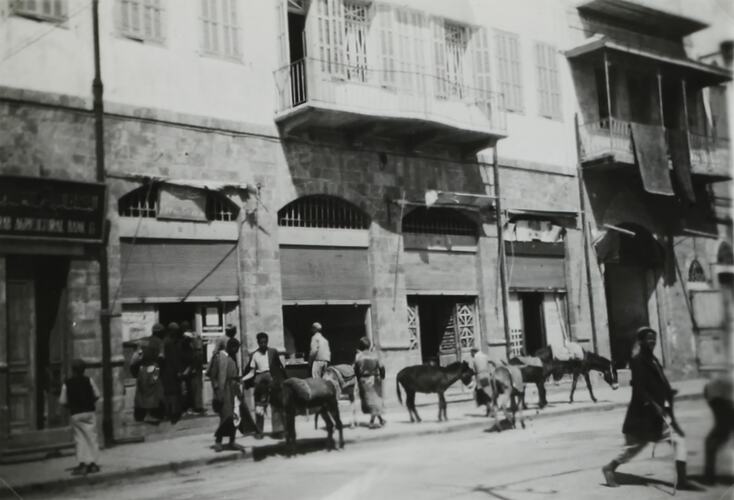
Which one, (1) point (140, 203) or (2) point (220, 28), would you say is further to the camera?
(2) point (220, 28)

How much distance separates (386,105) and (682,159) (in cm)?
559

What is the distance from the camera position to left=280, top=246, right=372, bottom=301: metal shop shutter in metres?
15.1

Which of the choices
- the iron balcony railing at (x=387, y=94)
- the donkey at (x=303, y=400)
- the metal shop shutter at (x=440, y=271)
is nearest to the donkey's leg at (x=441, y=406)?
the donkey at (x=303, y=400)

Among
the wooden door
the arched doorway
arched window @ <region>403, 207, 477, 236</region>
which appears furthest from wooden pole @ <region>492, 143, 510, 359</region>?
the wooden door

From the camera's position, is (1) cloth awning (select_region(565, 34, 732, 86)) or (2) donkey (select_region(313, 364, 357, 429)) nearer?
(1) cloth awning (select_region(565, 34, 732, 86))

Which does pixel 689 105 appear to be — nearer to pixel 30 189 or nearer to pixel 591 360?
pixel 591 360

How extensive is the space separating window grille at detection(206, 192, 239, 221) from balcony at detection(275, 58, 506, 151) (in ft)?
6.16

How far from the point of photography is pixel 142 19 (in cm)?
1283

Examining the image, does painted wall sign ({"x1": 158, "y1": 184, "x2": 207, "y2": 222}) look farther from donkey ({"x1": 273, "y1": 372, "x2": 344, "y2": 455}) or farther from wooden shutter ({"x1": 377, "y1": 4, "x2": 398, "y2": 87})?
wooden shutter ({"x1": 377, "y1": 4, "x2": 398, "y2": 87})

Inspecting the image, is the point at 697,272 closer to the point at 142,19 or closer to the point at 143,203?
the point at 143,203

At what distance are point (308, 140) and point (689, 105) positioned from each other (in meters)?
7.00

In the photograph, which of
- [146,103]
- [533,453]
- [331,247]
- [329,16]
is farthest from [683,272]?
[146,103]

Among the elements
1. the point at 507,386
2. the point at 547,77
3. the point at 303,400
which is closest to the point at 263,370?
the point at 303,400

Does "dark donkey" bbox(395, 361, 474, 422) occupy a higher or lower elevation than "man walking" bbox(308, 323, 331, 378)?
lower
